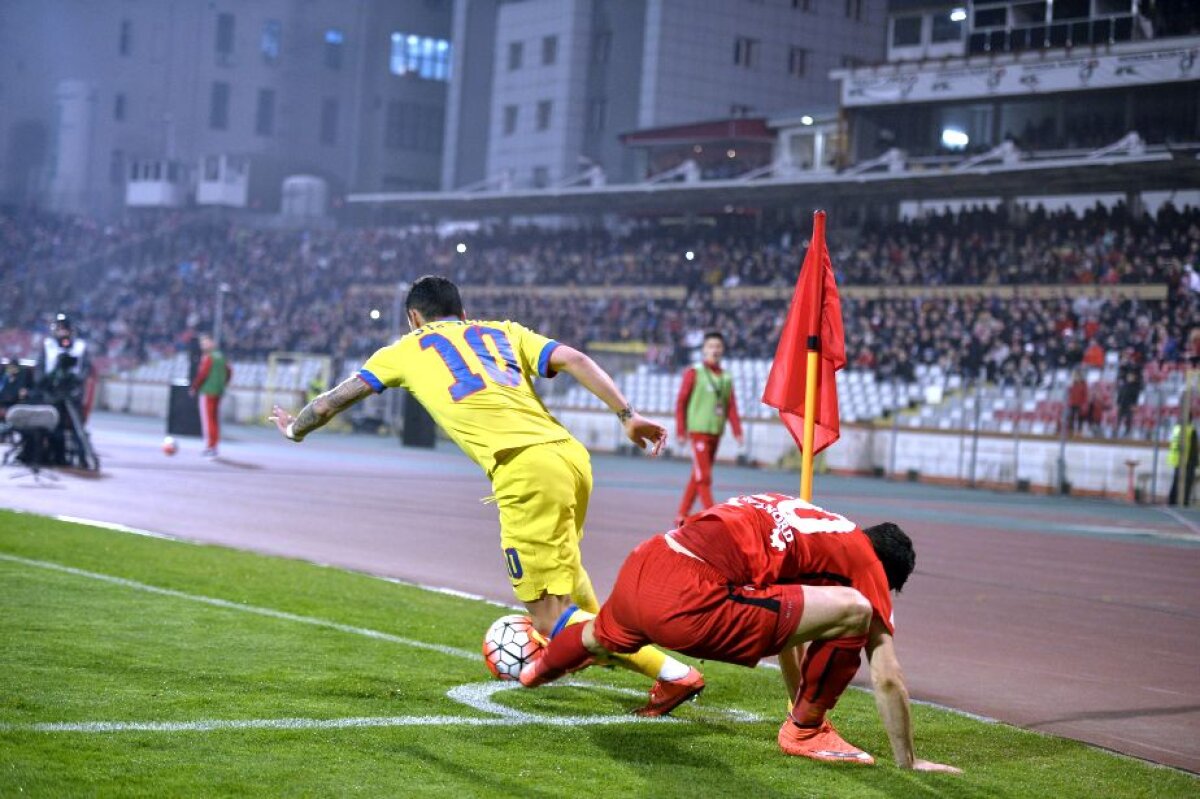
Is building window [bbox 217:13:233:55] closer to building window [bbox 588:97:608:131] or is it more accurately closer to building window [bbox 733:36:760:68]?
building window [bbox 588:97:608:131]

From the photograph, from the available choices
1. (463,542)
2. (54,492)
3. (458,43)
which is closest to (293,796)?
(463,542)

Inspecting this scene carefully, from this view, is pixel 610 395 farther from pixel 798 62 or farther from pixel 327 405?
pixel 798 62

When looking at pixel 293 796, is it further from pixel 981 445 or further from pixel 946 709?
pixel 981 445

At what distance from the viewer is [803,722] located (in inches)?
241

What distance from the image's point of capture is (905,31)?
48438mm

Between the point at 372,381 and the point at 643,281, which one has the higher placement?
the point at 643,281

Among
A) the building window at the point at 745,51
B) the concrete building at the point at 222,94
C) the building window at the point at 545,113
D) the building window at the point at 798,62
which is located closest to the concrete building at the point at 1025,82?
the building window at the point at 745,51

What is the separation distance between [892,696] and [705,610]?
0.87m

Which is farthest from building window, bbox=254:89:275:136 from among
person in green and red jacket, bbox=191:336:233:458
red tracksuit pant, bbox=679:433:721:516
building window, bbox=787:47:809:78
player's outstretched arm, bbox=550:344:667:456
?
player's outstretched arm, bbox=550:344:667:456

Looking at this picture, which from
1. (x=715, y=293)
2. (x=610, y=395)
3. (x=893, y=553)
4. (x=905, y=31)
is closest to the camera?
(x=893, y=553)

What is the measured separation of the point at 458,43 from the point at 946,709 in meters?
66.1

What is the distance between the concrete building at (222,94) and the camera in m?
74.9

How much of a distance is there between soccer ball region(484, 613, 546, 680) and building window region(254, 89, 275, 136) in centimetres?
7477

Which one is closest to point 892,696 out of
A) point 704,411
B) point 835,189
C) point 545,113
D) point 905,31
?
point 704,411
